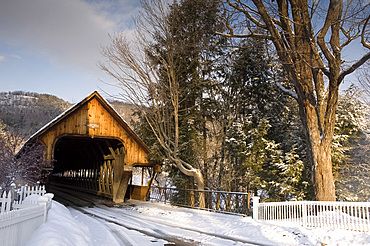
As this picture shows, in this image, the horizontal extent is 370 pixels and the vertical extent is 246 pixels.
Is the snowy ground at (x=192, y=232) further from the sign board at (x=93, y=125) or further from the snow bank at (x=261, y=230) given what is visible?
the sign board at (x=93, y=125)

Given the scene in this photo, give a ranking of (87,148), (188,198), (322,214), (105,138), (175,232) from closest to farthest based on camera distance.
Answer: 1. (175,232)
2. (322,214)
3. (188,198)
4. (105,138)
5. (87,148)

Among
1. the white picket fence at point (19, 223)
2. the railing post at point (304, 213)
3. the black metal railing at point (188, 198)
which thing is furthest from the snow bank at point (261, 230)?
the white picket fence at point (19, 223)

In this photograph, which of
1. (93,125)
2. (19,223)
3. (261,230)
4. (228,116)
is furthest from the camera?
(228,116)

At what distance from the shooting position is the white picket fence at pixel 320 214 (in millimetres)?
8984

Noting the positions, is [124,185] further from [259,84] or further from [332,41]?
[332,41]

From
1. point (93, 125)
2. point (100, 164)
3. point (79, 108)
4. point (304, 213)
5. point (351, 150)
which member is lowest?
point (304, 213)

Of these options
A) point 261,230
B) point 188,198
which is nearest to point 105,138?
point 188,198

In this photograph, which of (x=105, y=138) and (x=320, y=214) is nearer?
(x=320, y=214)

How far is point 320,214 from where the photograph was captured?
10023mm

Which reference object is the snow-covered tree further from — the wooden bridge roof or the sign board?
the sign board

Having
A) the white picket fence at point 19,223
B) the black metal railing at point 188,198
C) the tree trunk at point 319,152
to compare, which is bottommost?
the black metal railing at point 188,198

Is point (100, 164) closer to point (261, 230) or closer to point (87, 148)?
point (87, 148)

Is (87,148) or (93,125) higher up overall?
(93,125)

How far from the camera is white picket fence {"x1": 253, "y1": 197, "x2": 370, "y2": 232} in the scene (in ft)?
29.5
